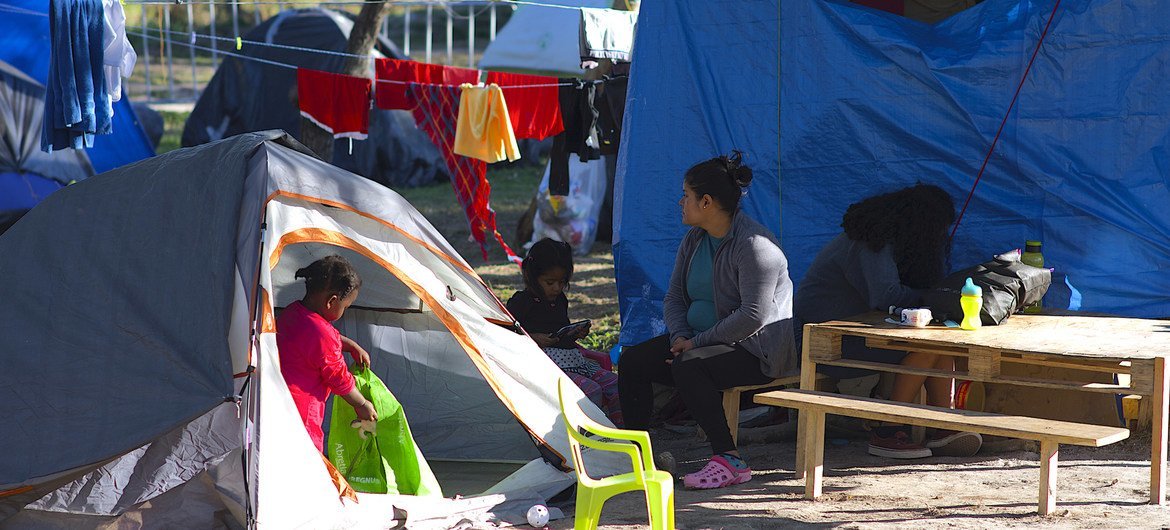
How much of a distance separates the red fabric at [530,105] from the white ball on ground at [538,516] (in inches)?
153

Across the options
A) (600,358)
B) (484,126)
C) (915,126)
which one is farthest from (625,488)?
(484,126)

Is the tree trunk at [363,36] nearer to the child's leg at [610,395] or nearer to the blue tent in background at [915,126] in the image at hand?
the blue tent in background at [915,126]

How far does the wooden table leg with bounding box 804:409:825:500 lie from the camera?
13.2 feet

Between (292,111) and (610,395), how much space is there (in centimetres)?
938

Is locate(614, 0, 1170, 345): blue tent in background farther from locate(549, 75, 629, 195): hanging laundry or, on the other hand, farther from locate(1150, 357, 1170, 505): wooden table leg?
locate(549, 75, 629, 195): hanging laundry

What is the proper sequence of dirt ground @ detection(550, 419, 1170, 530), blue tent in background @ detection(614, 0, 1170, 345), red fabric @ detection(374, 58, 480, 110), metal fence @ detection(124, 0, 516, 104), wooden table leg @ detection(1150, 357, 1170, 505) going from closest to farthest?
wooden table leg @ detection(1150, 357, 1170, 505), dirt ground @ detection(550, 419, 1170, 530), blue tent in background @ detection(614, 0, 1170, 345), red fabric @ detection(374, 58, 480, 110), metal fence @ detection(124, 0, 516, 104)

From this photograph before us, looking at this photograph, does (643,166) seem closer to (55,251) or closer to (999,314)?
(999,314)

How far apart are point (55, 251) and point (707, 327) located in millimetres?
2364

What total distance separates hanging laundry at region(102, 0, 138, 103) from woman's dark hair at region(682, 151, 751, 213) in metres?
2.85

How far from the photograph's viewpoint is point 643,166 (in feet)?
18.7

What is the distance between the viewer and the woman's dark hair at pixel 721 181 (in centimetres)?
438

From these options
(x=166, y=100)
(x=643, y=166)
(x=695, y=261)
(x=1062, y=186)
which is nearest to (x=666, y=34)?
(x=643, y=166)

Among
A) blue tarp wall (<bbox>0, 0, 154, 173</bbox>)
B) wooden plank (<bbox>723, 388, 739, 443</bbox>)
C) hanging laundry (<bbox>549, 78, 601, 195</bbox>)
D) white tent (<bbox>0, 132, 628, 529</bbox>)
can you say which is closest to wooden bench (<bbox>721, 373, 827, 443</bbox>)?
wooden plank (<bbox>723, 388, 739, 443</bbox>)

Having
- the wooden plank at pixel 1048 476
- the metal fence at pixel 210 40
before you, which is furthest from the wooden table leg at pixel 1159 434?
the metal fence at pixel 210 40
